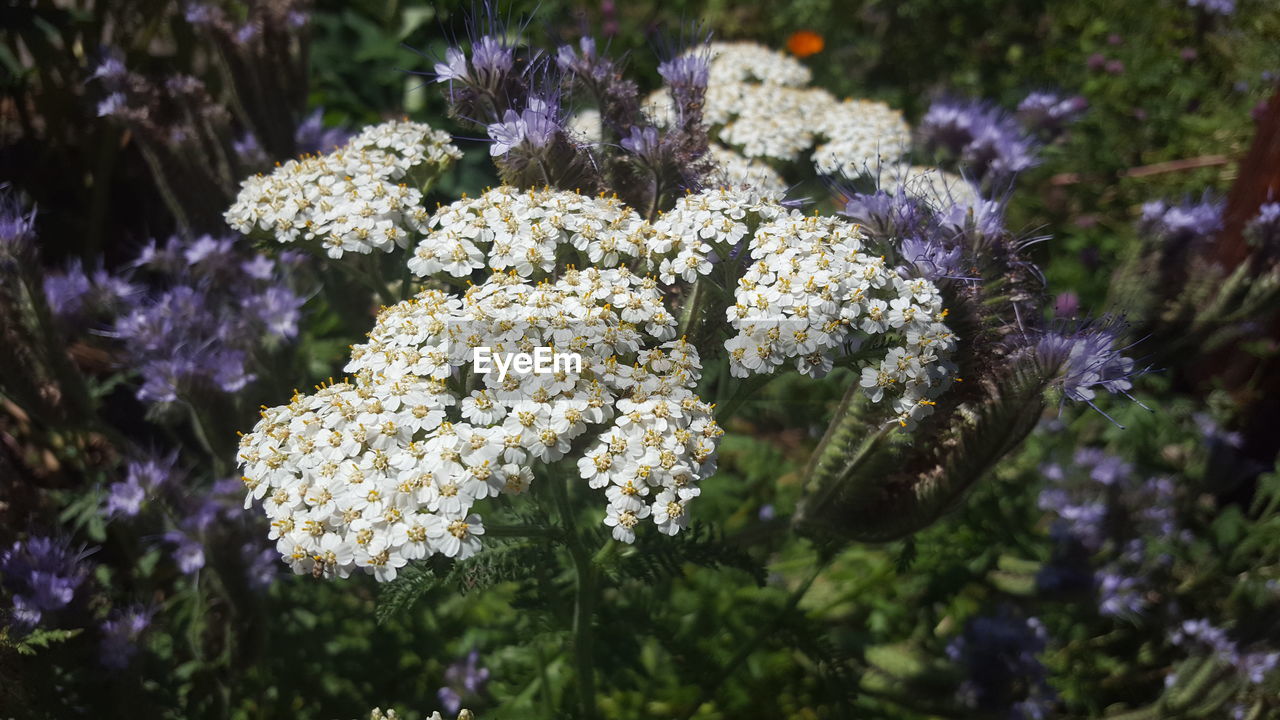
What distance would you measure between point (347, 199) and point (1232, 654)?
127 inches

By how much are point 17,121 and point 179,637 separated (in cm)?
233

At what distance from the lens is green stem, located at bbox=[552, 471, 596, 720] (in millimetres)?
1870

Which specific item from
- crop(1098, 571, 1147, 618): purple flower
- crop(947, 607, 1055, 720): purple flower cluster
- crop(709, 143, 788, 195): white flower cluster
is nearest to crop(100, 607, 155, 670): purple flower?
crop(709, 143, 788, 195): white flower cluster

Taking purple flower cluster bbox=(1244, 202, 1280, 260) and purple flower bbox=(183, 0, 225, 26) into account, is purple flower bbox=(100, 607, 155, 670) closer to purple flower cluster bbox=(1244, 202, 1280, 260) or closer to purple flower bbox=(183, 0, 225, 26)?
purple flower bbox=(183, 0, 225, 26)

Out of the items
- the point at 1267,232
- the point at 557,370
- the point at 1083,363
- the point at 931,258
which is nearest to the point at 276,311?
the point at 557,370

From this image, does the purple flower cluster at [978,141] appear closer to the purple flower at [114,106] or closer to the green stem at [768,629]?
the green stem at [768,629]

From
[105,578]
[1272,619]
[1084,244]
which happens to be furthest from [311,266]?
[1084,244]

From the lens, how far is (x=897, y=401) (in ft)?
5.86

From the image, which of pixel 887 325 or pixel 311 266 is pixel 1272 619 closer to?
pixel 887 325

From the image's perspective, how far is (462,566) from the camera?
177 cm

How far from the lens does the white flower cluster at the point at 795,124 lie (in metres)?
2.98

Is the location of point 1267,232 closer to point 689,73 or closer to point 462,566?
point 689,73

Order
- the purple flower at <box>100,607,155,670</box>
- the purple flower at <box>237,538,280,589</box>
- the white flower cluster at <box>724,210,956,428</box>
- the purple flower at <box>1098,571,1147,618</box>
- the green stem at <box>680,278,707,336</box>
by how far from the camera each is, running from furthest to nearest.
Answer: the purple flower at <box>1098,571,1147,618</box>, the purple flower at <box>237,538,280,589</box>, the purple flower at <box>100,607,155,670</box>, the green stem at <box>680,278,707,336</box>, the white flower cluster at <box>724,210,956,428</box>

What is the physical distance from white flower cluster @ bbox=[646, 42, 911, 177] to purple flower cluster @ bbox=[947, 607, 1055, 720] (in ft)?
5.69
